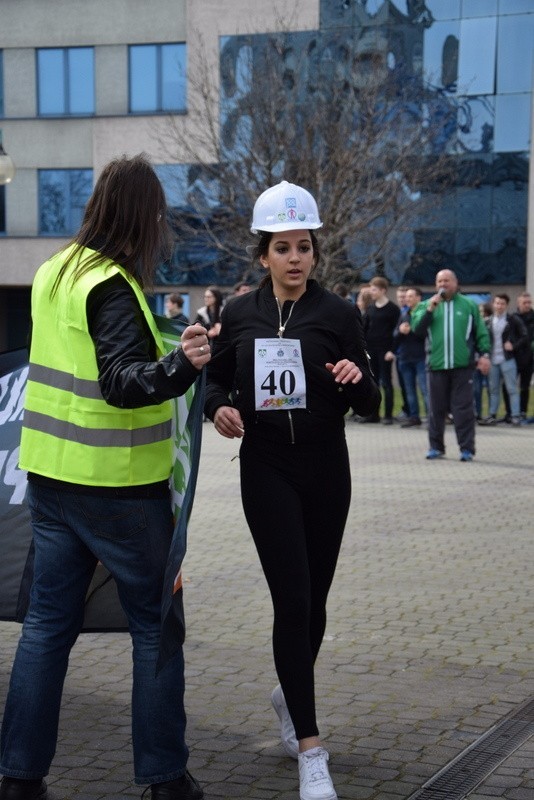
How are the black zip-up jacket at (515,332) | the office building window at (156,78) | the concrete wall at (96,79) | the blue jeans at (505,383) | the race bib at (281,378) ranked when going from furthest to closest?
the office building window at (156,78), the concrete wall at (96,79), the black zip-up jacket at (515,332), the blue jeans at (505,383), the race bib at (281,378)

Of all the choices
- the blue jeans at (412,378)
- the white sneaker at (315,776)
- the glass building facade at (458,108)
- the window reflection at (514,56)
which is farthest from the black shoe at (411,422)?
the window reflection at (514,56)

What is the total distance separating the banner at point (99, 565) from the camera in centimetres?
375

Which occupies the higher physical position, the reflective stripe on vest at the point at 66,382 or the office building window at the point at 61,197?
the office building window at the point at 61,197

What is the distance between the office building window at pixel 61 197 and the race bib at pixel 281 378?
3665 centimetres

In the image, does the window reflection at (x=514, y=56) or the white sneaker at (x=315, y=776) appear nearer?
the white sneaker at (x=315, y=776)

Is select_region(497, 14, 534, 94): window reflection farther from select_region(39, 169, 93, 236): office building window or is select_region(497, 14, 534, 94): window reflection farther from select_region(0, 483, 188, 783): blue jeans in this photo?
select_region(0, 483, 188, 783): blue jeans

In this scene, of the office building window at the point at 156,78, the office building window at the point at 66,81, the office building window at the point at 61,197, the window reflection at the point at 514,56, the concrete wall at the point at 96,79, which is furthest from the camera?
the office building window at the point at 61,197

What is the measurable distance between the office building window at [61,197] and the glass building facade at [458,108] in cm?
415

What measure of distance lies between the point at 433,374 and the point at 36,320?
10459 millimetres

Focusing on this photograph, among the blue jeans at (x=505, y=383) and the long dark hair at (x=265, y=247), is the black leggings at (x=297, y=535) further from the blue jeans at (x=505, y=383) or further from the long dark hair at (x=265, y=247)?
the blue jeans at (x=505, y=383)

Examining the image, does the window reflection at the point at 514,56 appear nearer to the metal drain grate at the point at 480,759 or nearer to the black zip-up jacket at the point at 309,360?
the metal drain grate at the point at 480,759

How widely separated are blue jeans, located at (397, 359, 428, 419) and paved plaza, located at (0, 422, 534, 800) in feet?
25.9

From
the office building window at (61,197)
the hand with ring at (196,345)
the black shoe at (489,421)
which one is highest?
the office building window at (61,197)

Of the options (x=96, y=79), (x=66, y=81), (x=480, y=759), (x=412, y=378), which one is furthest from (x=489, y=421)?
(x=66, y=81)
